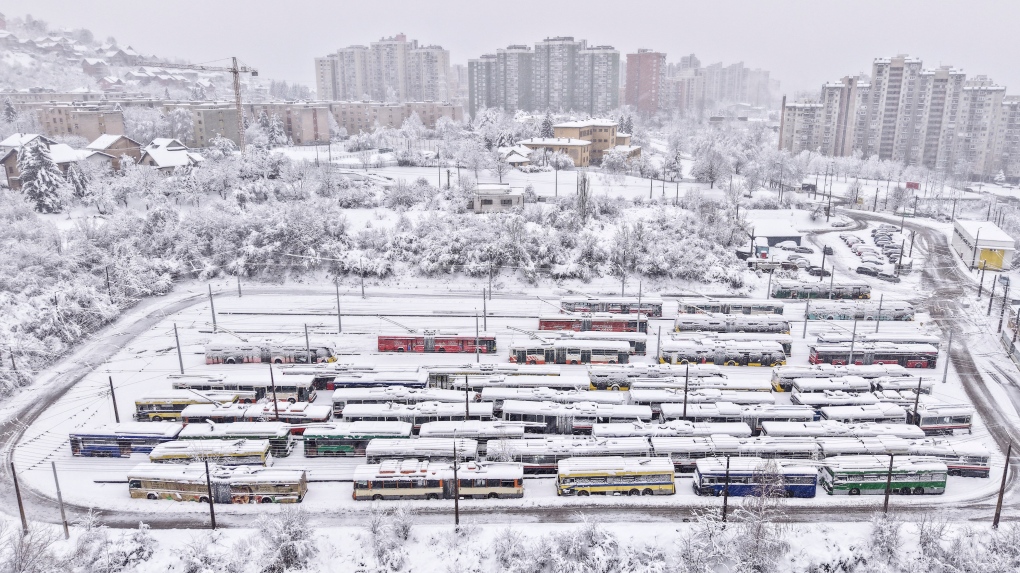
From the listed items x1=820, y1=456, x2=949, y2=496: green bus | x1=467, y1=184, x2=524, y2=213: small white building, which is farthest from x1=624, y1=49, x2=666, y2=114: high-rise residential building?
x1=820, y1=456, x2=949, y2=496: green bus

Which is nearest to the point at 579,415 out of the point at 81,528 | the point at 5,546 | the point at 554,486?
the point at 554,486

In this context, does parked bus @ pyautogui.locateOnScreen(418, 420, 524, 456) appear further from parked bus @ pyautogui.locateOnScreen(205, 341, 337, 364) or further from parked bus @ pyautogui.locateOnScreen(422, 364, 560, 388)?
parked bus @ pyautogui.locateOnScreen(205, 341, 337, 364)

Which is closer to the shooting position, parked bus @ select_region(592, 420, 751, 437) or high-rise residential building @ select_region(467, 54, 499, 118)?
parked bus @ select_region(592, 420, 751, 437)

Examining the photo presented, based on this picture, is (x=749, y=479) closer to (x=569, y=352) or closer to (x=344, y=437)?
(x=569, y=352)

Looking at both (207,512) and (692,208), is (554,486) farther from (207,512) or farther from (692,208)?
(692,208)

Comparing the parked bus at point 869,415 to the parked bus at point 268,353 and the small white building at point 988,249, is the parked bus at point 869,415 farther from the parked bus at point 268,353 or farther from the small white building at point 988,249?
the small white building at point 988,249

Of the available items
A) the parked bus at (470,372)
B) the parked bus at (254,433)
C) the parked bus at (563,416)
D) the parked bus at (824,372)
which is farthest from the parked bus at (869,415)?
the parked bus at (254,433)

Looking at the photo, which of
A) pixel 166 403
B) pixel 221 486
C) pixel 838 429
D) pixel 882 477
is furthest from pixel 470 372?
pixel 882 477

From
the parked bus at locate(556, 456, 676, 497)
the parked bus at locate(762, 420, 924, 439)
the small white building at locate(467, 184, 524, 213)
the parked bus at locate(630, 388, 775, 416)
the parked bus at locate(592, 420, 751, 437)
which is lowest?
the parked bus at locate(556, 456, 676, 497)
